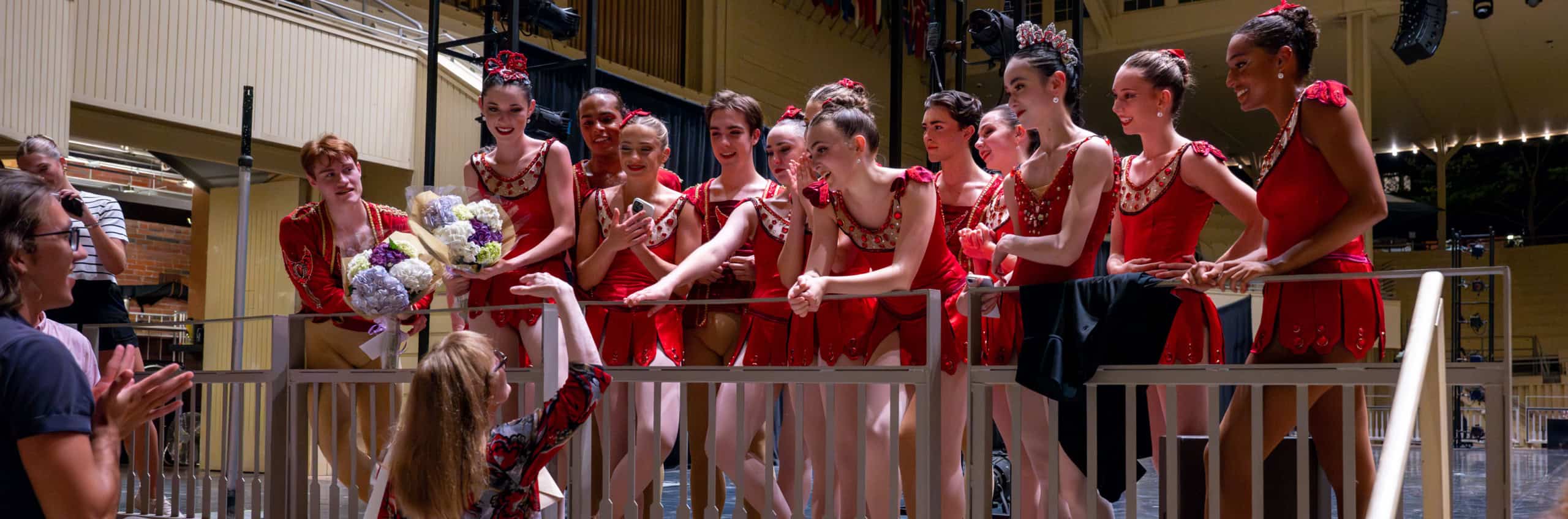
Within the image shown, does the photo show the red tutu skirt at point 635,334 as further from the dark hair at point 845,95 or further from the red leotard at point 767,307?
the dark hair at point 845,95

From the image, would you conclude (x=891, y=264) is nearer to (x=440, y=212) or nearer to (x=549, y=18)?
(x=440, y=212)

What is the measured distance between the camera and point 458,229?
3.31 m

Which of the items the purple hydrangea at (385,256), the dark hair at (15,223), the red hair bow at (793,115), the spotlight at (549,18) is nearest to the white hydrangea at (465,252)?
the purple hydrangea at (385,256)

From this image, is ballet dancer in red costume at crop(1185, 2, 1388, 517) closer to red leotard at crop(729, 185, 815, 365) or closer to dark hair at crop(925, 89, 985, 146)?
dark hair at crop(925, 89, 985, 146)

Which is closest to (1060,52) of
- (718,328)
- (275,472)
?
(718,328)

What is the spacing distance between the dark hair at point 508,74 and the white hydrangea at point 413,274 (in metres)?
0.66

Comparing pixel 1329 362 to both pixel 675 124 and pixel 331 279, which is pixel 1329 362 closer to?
pixel 331 279

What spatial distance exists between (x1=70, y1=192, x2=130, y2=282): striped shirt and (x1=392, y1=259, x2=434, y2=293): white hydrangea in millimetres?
1607

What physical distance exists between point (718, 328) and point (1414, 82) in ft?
47.9

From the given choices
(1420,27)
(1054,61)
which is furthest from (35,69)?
(1420,27)

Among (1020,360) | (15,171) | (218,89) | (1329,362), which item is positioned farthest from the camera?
(218,89)

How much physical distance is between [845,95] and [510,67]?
108cm

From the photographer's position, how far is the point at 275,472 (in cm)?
369

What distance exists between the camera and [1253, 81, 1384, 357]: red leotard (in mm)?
2369
